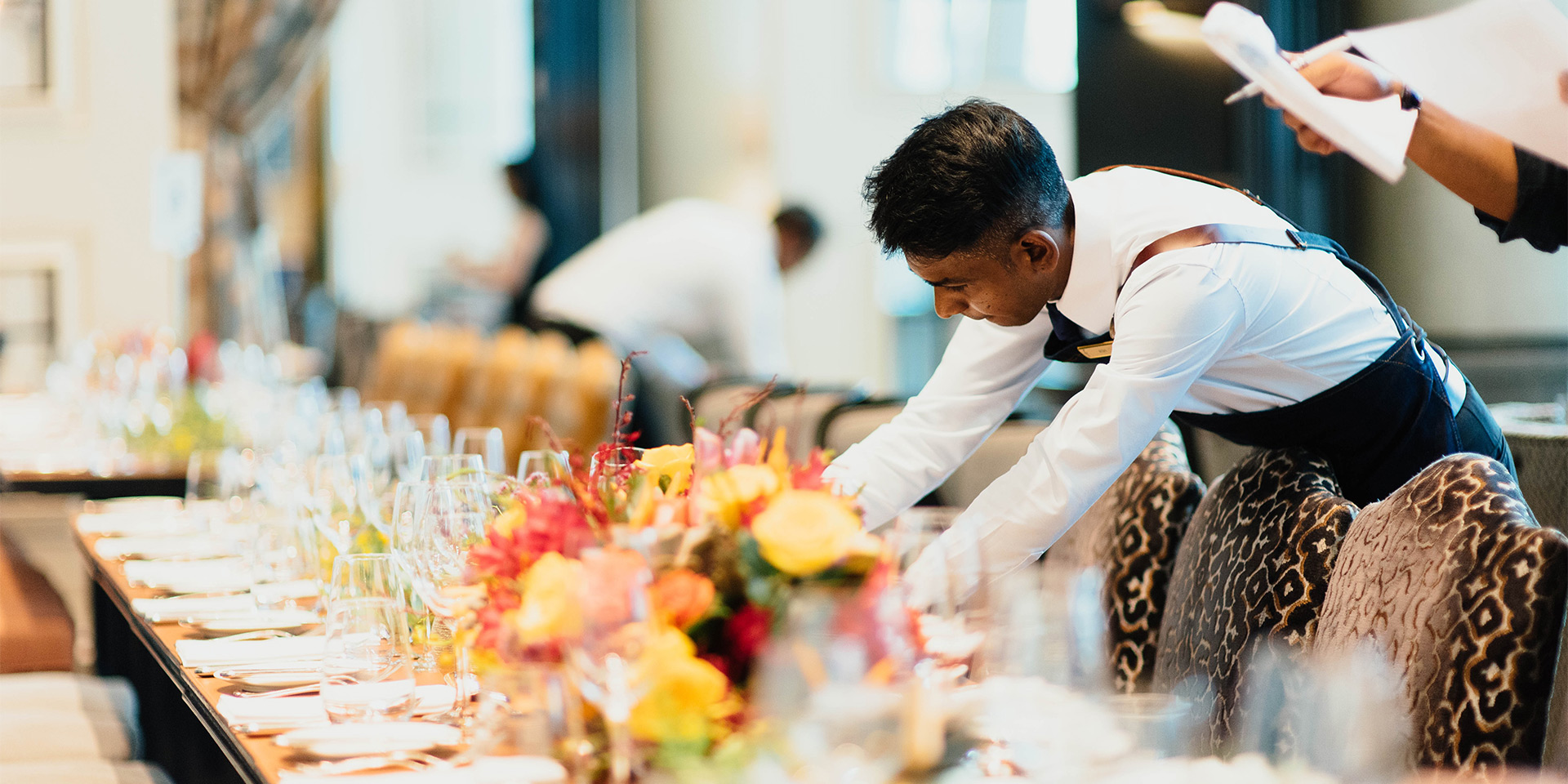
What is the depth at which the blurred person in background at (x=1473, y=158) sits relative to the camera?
177 cm

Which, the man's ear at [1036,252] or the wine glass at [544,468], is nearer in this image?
the wine glass at [544,468]

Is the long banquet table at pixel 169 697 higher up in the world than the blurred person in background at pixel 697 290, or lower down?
lower down

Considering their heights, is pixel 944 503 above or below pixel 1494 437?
below

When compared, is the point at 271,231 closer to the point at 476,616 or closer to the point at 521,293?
the point at 521,293

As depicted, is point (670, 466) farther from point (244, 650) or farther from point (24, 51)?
point (24, 51)

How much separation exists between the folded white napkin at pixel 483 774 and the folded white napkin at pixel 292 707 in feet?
0.60

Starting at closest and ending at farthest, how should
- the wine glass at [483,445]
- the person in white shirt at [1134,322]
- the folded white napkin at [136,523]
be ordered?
the person in white shirt at [1134,322], the wine glass at [483,445], the folded white napkin at [136,523]

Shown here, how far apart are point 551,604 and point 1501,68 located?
1.13 m

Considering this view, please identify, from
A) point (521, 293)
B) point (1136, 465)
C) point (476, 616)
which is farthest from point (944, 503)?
point (521, 293)

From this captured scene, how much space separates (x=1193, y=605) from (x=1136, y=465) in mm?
324

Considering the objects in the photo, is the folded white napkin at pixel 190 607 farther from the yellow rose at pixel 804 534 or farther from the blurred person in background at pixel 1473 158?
the blurred person in background at pixel 1473 158

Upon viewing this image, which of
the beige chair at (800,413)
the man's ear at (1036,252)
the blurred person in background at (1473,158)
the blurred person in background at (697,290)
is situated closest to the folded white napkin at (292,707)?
the man's ear at (1036,252)

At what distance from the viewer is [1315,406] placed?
6.00ft

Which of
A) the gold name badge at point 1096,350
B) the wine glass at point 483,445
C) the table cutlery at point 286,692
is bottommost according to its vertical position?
the table cutlery at point 286,692
